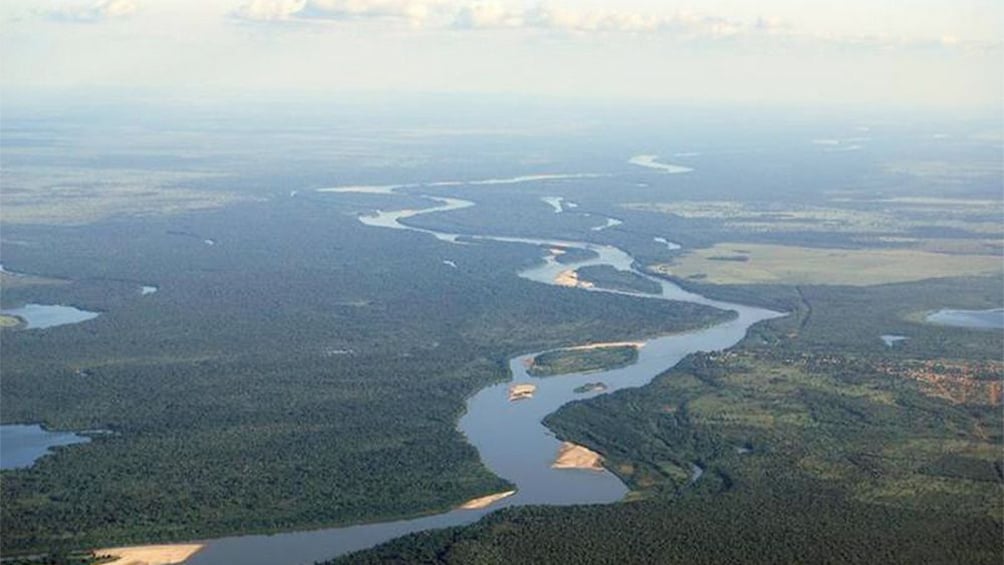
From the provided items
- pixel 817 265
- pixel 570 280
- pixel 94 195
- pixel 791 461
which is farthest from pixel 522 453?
pixel 94 195

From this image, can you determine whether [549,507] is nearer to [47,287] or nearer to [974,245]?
[47,287]

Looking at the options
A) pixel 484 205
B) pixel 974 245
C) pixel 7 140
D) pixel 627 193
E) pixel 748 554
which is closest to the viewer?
pixel 748 554

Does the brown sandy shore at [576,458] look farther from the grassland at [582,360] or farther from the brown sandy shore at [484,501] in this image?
the grassland at [582,360]

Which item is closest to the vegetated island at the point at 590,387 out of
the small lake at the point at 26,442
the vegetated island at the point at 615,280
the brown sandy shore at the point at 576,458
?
the brown sandy shore at the point at 576,458

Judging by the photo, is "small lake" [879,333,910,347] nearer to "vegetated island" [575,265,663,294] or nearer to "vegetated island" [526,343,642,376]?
"vegetated island" [526,343,642,376]

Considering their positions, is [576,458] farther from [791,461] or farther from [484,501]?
[791,461]

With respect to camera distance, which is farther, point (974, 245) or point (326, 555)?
point (974, 245)

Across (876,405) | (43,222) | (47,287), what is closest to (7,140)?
(43,222)
